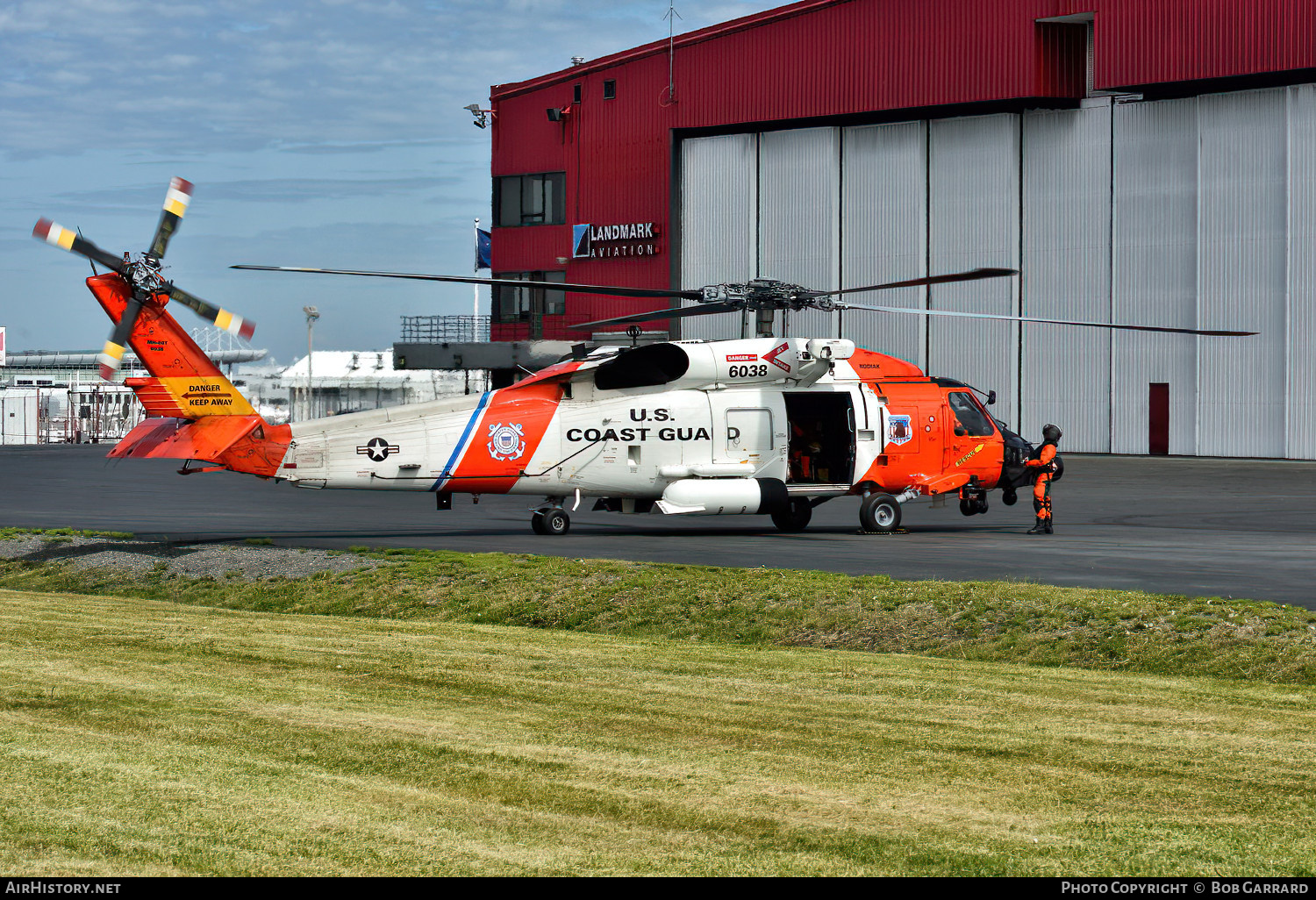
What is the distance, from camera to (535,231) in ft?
221

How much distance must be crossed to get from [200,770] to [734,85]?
5367cm

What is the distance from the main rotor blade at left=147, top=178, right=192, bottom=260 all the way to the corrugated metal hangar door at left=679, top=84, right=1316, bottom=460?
36175mm

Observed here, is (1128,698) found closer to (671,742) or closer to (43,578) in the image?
(671,742)

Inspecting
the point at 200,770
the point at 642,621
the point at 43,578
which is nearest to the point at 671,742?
the point at 200,770

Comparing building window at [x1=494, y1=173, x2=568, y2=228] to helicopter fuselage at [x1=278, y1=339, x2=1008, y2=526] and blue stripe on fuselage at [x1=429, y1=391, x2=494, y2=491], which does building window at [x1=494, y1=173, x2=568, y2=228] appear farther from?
blue stripe on fuselage at [x1=429, y1=391, x2=494, y2=491]

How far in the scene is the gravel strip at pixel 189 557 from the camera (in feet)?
58.1

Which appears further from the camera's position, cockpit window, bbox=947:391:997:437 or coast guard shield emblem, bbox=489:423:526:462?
cockpit window, bbox=947:391:997:437

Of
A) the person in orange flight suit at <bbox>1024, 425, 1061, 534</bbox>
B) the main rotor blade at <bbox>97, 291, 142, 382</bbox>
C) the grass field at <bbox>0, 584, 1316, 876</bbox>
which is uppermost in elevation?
the main rotor blade at <bbox>97, 291, 142, 382</bbox>

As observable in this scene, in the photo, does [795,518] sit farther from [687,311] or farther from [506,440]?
[506,440]

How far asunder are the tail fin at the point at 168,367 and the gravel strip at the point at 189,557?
212 centimetres

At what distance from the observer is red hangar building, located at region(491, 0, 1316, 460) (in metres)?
47.2

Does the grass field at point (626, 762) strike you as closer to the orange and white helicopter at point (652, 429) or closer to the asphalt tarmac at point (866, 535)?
the asphalt tarmac at point (866, 535)

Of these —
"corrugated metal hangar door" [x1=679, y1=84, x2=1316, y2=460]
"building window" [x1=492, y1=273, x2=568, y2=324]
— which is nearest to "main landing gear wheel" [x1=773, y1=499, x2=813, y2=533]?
"corrugated metal hangar door" [x1=679, y1=84, x2=1316, y2=460]

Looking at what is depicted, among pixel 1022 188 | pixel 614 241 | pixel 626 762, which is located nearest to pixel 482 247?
pixel 614 241
